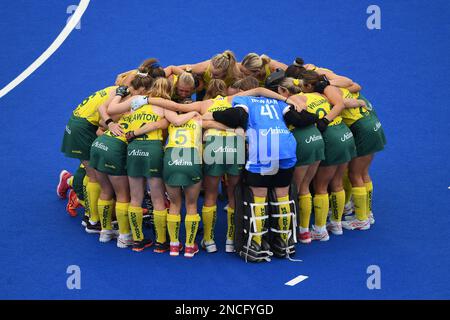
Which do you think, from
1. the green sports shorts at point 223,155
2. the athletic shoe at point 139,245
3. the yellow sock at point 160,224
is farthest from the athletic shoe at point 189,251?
the green sports shorts at point 223,155

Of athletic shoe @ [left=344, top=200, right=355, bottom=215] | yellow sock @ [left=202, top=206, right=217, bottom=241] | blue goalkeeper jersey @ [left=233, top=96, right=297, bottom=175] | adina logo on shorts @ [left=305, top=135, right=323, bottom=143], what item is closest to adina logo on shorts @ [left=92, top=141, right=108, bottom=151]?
yellow sock @ [left=202, top=206, right=217, bottom=241]

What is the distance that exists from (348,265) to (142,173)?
111 inches

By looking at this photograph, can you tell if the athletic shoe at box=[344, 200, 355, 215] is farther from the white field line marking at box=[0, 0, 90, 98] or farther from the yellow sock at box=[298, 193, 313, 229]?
the white field line marking at box=[0, 0, 90, 98]

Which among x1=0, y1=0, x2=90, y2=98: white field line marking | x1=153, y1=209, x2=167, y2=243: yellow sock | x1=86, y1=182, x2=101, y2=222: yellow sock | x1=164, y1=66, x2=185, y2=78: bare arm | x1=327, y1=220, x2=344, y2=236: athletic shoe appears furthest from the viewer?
x1=0, y1=0, x2=90, y2=98: white field line marking

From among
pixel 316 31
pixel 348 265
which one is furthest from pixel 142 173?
pixel 316 31

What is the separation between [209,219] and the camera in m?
11.2

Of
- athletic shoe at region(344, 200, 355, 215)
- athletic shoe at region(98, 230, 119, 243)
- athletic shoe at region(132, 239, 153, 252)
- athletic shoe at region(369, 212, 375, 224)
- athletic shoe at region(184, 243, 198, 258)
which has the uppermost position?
athletic shoe at region(344, 200, 355, 215)

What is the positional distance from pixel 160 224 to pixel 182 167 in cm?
90

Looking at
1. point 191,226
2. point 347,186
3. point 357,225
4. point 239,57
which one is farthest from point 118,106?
point 239,57

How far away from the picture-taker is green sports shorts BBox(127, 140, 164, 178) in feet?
35.9

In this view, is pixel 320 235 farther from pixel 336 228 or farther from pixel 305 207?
pixel 305 207

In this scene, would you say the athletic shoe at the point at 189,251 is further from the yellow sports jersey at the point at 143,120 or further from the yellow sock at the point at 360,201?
the yellow sock at the point at 360,201

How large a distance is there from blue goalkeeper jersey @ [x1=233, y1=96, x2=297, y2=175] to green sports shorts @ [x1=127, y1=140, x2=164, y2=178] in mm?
1099

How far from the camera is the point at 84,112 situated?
11.9 metres
